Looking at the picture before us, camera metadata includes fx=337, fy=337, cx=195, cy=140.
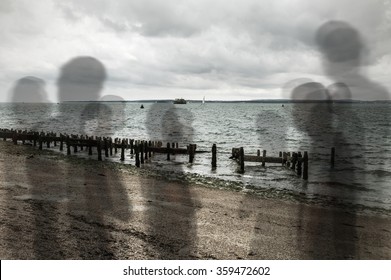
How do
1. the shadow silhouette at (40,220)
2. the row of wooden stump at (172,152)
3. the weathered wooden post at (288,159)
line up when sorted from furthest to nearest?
the weathered wooden post at (288,159)
the row of wooden stump at (172,152)
the shadow silhouette at (40,220)

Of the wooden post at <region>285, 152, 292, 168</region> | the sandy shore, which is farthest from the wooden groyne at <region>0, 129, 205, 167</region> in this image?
the sandy shore

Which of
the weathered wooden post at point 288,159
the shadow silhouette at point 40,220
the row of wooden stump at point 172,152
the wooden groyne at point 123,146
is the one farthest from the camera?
the wooden groyne at point 123,146

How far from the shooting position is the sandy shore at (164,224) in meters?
6.99

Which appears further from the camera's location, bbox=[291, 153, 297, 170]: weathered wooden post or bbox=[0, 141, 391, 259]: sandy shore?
bbox=[291, 153, 297, 170]: weathered wooden post

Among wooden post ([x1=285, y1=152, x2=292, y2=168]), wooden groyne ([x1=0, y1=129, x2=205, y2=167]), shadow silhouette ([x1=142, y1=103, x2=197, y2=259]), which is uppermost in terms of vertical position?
wooden groyne ([x1=0, y1=129, x2=205, y2=167])

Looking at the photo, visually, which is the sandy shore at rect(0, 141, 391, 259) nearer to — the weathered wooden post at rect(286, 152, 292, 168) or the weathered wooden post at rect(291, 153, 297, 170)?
the weathered wooden post at rect(291, 153, 297, 170)

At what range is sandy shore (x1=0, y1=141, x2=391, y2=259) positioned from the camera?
6988 mm

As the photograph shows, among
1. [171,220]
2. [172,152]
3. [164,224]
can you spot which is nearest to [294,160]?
[172,152]

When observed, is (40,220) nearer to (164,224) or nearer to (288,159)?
(164,224)

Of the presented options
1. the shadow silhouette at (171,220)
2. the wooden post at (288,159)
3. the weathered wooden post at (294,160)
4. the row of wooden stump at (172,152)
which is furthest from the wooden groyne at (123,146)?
the shadow silhouette at (171,220)

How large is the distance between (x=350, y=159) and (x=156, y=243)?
24753mm

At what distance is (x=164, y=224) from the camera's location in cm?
880

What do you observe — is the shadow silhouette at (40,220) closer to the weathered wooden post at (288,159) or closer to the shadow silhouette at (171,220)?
the shadow silhouette at (171,220)
